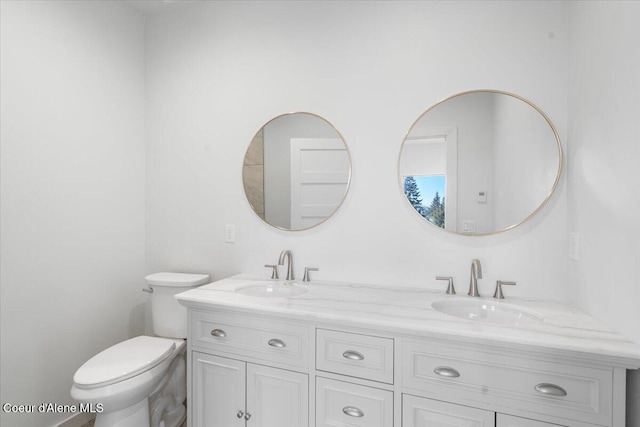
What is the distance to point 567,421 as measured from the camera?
1.12 metres

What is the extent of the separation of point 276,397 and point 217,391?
1.12 ft

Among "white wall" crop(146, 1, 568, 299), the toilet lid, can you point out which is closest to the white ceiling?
"white wall" crop(146, 1, 568, 299)

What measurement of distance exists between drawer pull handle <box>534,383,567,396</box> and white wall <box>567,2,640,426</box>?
0.70 ft

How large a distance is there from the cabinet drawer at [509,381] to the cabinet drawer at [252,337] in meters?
0.47

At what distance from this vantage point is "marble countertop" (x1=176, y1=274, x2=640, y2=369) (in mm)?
1100

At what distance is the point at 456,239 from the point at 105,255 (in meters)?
2.18

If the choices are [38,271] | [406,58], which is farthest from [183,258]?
[406,58]

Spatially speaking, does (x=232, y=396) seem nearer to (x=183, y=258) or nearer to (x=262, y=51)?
(x=183, y=258)

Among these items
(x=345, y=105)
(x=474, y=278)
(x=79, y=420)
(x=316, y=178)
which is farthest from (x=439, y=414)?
→ (x=79, y=420)

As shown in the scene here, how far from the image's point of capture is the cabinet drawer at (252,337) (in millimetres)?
1479

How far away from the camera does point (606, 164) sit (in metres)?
1.26

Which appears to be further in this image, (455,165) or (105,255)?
(105,255)

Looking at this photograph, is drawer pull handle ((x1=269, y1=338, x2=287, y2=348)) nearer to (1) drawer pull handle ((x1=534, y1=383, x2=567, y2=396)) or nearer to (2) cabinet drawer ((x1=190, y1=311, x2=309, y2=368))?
(2) cabinet drawer ((x1=190, y1=311, x2=309, y2=368))

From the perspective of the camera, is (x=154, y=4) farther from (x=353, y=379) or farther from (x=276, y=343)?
(x=353, y=379)
